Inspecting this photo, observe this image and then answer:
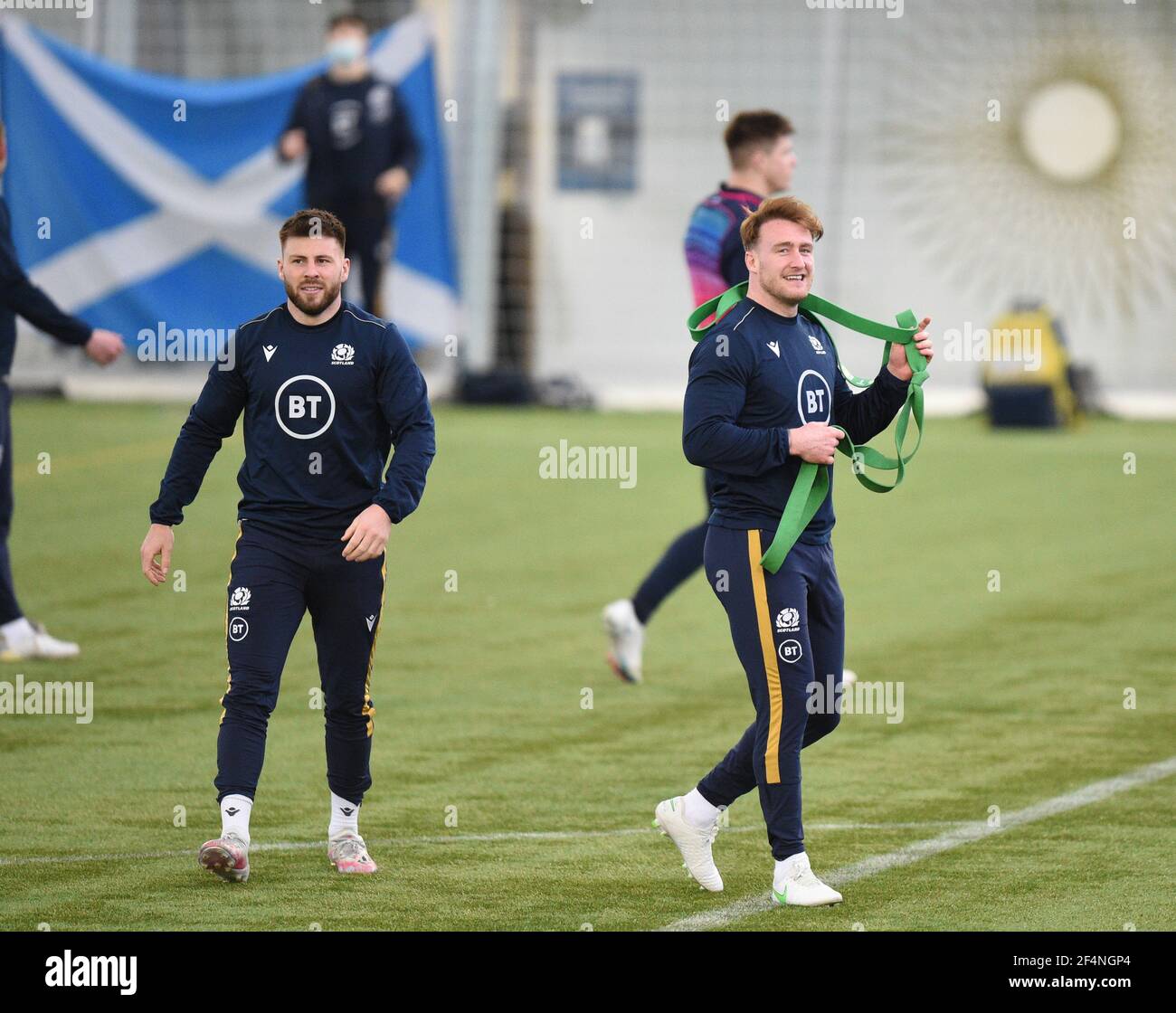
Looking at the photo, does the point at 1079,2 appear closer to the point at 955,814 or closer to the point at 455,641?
A: the point at 455,641

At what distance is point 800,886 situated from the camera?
5629 mm

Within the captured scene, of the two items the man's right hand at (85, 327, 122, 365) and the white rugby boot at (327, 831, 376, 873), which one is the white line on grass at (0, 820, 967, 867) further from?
the man's right hand at (85, 327, 122, 365)

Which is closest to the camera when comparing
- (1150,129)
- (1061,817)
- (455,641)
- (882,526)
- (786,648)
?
(786,648)

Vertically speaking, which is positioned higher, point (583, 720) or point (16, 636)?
point (16, 636)

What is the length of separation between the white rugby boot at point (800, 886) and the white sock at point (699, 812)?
0.94 ft

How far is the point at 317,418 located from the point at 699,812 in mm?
1562

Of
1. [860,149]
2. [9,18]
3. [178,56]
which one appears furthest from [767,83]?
[9,18]

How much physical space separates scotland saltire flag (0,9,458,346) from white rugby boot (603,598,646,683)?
1062cm

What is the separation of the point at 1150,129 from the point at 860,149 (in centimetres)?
288

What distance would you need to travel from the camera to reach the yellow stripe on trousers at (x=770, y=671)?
223 inches

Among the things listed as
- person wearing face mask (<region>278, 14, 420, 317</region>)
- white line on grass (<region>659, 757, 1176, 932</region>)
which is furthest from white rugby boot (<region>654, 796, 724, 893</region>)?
person wearing face mask (<region>278, 14, 420, 317</region>)

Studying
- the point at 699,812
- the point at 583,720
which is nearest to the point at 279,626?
the point at 699,812

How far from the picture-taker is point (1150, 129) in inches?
816

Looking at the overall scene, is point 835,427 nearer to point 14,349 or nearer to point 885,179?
point 14,349
